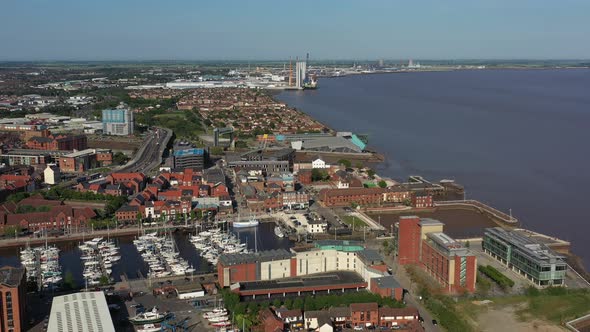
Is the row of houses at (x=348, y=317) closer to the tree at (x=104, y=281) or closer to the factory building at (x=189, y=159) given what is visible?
the tree at (x=104, y=281)

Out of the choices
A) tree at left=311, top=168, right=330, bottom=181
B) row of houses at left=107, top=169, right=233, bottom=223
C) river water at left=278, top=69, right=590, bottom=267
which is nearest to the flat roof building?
river water at left=278, top=69, right=590, bottom=267

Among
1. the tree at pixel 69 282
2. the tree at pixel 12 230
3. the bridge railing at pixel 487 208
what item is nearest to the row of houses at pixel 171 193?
the tree at pixel 12 230

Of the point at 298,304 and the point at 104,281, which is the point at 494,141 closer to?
the point at 298,304

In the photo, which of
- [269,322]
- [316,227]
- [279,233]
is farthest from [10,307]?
[316,227]

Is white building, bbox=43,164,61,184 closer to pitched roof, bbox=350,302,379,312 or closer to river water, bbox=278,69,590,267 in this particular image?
river water, bbox=278,69,590,267

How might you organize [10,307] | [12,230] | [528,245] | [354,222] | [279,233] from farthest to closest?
[354,222] → [279,233] → [12,230] → [528,245] → [10,307]

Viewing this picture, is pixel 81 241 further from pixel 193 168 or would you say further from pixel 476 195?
pixel 476 195
